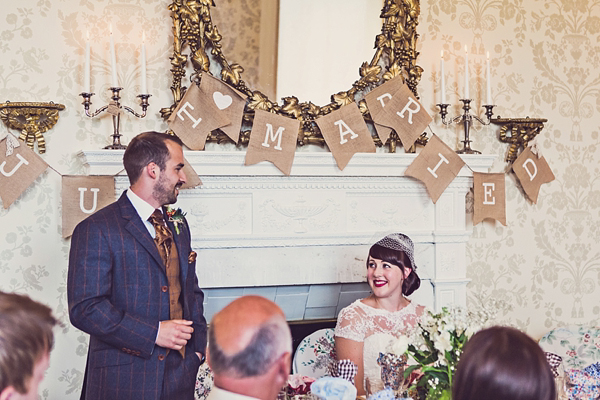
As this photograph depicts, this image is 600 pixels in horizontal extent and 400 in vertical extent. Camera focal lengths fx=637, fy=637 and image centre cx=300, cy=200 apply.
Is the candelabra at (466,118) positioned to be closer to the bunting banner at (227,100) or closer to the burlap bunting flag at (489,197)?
the burlap bunting flag at (489,197)

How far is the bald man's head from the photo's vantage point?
122 cm

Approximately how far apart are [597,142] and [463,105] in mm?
903

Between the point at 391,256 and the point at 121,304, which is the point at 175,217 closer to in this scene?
the point at 121,304

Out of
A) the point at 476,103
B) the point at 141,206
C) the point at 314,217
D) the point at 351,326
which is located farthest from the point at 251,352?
the point at 476,103

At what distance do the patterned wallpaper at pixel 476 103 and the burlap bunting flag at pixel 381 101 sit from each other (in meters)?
0.25

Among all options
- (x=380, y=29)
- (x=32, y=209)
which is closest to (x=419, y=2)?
(x=380, y=29)

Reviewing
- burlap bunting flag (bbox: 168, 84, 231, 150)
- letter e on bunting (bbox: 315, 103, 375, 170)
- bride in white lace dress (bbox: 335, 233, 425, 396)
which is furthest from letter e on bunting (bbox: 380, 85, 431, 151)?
burlap bunting flag (bbox: 168, 84, 231, 150)

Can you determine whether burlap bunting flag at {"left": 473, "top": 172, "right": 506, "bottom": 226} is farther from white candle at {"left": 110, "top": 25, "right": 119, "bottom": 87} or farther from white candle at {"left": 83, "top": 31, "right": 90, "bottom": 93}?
white candle at {"left": 83, "top": 31, "right": 90, "bottom": 93}

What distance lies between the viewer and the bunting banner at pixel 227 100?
9.18 feet

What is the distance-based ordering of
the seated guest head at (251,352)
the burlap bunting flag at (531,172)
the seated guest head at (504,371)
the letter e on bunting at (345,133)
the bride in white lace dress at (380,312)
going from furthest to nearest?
the burlap bunting flag at (531,172)
the letter e on bunting at (345,133)
the bride in white lace dress at (380,312)
the seated guest head at (251,352)
the seated guest head at (504,371)

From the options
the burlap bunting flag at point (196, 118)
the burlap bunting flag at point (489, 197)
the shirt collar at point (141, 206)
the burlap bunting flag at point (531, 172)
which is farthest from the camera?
the burlap bunting flag at point (531, 172)

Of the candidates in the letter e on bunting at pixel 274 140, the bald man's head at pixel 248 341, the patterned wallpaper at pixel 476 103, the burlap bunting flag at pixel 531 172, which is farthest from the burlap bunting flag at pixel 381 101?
the bald man's head at pixel 248 341

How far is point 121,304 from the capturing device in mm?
2186

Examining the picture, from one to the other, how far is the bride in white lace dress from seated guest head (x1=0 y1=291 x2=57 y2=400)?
1.66 m
